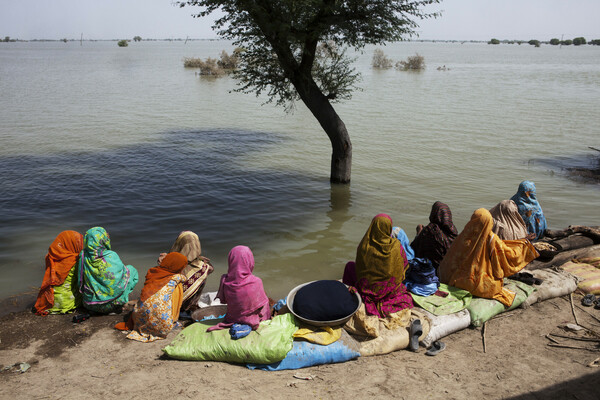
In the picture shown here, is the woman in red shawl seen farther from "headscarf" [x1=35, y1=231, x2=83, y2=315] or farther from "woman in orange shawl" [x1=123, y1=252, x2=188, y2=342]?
"headscarf" [x1=35, y1=231, x2=83, y2=315]

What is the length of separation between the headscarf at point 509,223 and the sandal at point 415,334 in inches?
95.6

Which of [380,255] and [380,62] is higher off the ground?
[380,62]

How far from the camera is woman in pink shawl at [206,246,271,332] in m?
4.56

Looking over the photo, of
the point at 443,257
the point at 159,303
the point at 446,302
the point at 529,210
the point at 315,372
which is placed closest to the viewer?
the point at 315,372

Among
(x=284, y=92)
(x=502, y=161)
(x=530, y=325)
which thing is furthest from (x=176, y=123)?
(x=530, y=325)

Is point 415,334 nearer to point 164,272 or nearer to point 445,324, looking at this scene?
point 445,324

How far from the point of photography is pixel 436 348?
4.72 meters

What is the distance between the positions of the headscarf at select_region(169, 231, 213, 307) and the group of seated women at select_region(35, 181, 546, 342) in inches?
0.4

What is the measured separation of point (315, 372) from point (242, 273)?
1151 millimetres

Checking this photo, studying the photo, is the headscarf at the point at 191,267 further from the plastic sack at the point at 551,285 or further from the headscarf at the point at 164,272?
the plastic sack at the point at 551,285

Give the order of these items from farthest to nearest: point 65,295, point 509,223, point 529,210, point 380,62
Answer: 1. point 380,62
2. point 529,210
3. point 509,223
4. point 65,295

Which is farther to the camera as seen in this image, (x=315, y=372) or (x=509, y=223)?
(x=509, y=223)

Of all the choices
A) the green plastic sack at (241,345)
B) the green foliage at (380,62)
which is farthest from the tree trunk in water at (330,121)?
the green foliage at (380,62)

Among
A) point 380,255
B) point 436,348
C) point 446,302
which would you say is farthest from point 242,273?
point 446,302
